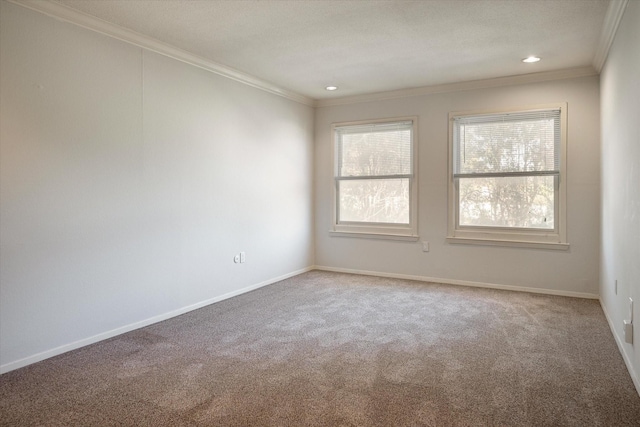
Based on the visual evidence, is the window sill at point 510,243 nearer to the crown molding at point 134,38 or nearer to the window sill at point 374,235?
the window sill at point 374,235

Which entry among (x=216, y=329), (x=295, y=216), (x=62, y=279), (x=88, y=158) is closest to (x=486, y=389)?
(x=216, y=329)

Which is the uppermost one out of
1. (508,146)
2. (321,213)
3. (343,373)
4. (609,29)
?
(609,29)

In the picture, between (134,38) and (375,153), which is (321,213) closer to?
(375,153)

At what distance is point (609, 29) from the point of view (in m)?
3.35

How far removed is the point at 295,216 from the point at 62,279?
3.16 metres

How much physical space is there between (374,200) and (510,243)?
181 cm

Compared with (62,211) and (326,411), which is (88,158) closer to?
(62,211)

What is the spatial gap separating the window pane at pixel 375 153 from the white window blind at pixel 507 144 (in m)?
0.68

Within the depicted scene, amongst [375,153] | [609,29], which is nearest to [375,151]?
[375,153]

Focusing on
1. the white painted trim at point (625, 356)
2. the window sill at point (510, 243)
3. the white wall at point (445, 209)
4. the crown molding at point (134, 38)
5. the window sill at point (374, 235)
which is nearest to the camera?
the white painted trim at point (625, 356)

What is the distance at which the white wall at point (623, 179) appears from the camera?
8.27 feet

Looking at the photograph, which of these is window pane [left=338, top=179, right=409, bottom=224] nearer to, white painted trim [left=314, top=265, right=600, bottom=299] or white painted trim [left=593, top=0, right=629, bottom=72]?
white painted trim [left=314, top=265, right=600, bottom=299]

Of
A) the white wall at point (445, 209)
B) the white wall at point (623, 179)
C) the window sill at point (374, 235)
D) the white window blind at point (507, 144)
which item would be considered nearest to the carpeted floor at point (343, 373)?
the white wall at point (623, 179)

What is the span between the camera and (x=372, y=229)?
5789 mm
